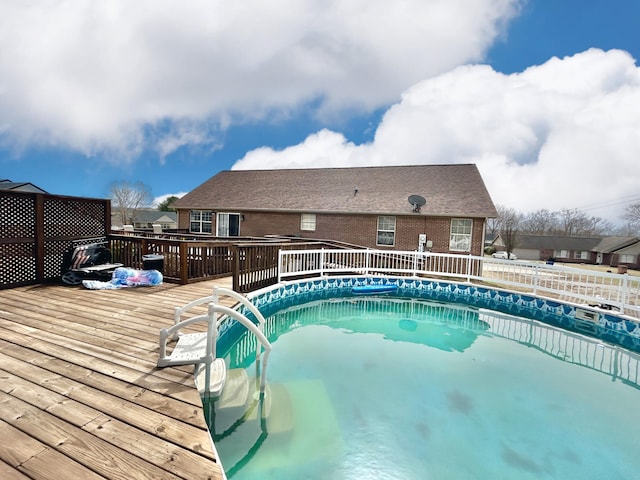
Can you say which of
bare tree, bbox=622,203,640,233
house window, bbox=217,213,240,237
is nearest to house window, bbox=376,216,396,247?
house window, bbox=217,213,240,237

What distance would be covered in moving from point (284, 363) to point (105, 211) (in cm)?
570

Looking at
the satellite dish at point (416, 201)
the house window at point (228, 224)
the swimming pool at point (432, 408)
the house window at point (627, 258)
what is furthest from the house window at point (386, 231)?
the house window at point (627, 258)

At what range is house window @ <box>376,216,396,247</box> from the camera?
14.9m

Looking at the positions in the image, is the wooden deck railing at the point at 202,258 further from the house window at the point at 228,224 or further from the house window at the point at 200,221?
the house window at the point at 200,221

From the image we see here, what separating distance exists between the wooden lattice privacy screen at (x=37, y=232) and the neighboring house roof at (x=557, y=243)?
54.4 meters

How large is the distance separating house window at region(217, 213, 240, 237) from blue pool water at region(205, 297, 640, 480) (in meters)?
12.2

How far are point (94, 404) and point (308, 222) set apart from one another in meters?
14.0

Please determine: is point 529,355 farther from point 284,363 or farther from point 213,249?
point 213,249

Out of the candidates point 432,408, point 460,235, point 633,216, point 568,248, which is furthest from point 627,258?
point 432,408

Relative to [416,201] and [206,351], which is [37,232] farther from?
[416,201]

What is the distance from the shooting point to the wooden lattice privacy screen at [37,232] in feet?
17.6

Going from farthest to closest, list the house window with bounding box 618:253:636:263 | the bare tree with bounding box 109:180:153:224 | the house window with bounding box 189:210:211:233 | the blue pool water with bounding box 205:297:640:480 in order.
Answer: the bare tree with bounding box 109:180:153:224, the house window with bounding box 618:253:636:263, the house window with bounding box 189:210:211:233, the blue pool water with bounding box 205:297:640:480

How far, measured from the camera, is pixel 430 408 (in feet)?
11.5

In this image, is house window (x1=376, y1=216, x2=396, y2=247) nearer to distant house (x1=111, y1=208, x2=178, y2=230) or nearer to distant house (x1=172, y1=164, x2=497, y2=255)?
distant house (x1=172, y1=164, x2=497, y2=255)
